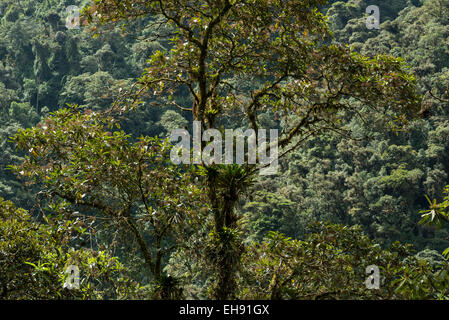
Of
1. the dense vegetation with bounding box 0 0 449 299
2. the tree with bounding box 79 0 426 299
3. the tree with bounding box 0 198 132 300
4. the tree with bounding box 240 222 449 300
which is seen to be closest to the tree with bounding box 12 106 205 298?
the dense vegetation with bounding box 0 0 449 299

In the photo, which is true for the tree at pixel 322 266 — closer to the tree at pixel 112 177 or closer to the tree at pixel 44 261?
the tree at pixel 112 177

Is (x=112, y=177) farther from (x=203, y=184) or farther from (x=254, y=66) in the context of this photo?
(x=254, y=66)

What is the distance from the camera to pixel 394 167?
2553 centimetres

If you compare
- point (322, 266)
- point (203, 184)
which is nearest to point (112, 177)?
point (203, 184)

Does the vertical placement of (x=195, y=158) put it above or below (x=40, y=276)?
above

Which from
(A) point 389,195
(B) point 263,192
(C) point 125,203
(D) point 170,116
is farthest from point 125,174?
(D) point 170,116

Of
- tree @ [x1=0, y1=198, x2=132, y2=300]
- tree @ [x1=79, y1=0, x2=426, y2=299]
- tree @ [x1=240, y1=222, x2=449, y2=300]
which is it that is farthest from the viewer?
tree @ [x1=79, y1=0, x2=426, y2=299]

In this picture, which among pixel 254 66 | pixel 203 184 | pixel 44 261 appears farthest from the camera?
pixel 254 66

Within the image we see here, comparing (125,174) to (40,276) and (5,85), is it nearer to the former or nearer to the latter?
(40,276)

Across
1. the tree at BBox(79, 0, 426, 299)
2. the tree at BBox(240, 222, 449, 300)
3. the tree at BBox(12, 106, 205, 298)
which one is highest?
the tree at BBox(79, 0, 426, 299)

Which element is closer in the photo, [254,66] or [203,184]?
[203,184]

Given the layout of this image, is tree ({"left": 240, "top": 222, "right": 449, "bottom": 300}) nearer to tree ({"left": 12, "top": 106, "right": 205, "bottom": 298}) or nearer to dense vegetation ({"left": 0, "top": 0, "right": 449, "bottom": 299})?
dense vegetation ({"left": 0, "top": 0, "right": 449, "bottom": 299})

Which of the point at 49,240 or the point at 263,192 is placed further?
the point at 263,192

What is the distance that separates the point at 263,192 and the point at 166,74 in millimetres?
19076
